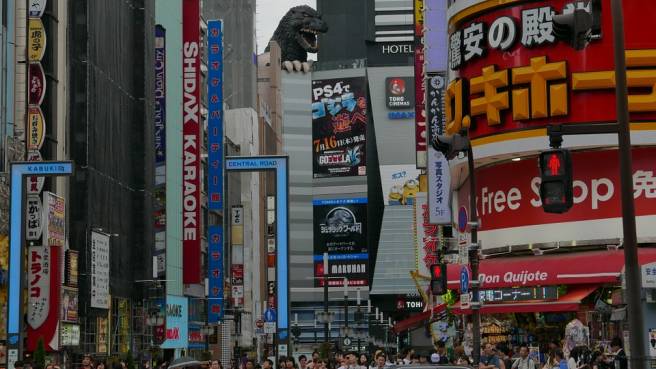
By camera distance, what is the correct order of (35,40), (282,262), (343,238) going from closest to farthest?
(282,262), (35,40), (343,238)

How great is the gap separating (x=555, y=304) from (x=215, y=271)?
5150 cm

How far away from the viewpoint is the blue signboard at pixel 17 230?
42.8 m

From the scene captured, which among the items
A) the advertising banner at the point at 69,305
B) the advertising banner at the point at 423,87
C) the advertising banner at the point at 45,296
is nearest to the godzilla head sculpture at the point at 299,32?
the advertising banner at the point at 423,87

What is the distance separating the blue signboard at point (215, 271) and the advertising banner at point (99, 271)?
24267mm

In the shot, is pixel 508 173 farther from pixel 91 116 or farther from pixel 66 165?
pixel 91 116

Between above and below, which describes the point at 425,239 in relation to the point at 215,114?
below

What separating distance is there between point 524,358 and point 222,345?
7473 centimetres

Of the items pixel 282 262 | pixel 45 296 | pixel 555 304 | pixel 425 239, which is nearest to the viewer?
pixel 555 304

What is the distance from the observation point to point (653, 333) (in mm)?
20312

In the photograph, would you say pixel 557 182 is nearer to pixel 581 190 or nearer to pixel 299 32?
pixel 581 190

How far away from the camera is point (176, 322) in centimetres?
7600

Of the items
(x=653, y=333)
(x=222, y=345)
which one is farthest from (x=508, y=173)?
(x=222, y=345)

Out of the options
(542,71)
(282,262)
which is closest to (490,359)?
(542,71)

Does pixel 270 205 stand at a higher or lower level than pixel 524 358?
higher
